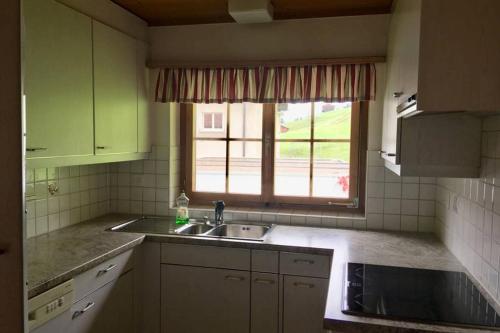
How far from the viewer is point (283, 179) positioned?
3.13m

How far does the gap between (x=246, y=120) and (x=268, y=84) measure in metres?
0.37

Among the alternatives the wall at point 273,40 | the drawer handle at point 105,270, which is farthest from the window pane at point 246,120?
the drawer handle at point 105,270

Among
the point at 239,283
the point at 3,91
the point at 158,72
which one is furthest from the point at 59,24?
the point at 239,283

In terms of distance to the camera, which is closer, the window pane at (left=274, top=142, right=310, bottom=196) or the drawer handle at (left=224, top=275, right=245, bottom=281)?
the drawer handle at (left=224, top=275, right=245, bottom=281)

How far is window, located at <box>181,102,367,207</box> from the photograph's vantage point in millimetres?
3002

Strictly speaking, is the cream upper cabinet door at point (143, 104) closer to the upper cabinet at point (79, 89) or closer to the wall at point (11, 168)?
the upper cabinet at point (79, 89)

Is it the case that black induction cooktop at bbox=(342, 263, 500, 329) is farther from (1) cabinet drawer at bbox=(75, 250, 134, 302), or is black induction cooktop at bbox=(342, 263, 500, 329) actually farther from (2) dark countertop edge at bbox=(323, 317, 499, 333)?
(1) cabinet drawer at bbox=(75, 250, 134, 302)

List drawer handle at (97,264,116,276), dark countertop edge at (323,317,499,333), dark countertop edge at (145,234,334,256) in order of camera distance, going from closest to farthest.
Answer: dark countertop edge at (323,317,499,333) → drawer handle at (97,264,116,276) → dark countertop edge at (145,234,334,256)

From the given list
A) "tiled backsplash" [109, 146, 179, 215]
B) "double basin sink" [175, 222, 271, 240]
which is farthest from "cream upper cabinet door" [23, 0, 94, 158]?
"double basin sink" [175, 222, 271, 240]

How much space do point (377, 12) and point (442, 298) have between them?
6.13ft

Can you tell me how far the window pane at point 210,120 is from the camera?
320 cm

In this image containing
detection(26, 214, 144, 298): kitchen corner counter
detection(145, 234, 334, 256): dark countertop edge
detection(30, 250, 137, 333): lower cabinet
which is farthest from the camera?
detection(145, 234, 334, 256): dark countertop edge

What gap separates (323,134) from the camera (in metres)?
3.03

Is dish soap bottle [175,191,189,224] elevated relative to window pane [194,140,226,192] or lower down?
lower down
